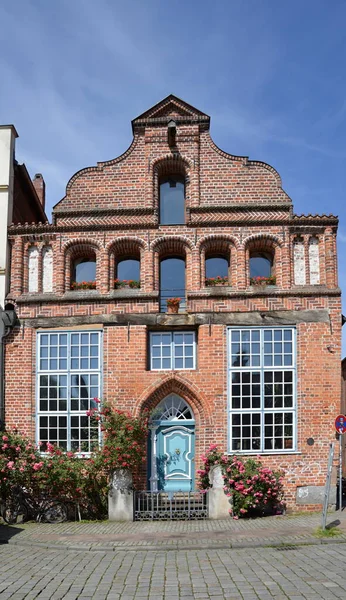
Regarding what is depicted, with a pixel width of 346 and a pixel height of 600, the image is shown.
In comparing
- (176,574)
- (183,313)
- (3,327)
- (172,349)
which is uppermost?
(183,313)

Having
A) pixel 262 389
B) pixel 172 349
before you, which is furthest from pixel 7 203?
pixel 262 389

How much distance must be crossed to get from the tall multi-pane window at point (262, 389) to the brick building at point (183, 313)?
3cm

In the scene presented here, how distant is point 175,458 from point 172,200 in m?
7.30

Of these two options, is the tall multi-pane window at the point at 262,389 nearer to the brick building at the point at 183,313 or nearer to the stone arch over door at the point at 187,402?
the brick building at the point at 183,313

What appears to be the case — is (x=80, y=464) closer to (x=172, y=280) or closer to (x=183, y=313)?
(x=183, y=313)

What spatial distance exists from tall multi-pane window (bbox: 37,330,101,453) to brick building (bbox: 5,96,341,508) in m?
0.03

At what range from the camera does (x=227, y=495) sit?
42.8ft

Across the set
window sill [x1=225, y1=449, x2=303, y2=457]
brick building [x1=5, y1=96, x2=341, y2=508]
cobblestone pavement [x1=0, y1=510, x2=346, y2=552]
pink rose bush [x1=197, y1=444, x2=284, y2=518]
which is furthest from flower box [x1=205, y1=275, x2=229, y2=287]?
cobblestone pavement [x1=0, y1=510, x2=346, y2=552]

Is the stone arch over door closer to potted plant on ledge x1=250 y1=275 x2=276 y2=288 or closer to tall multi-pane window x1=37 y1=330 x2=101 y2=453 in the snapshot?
tall multi-pane window x1=37 y1=330 x2=101 y2=453

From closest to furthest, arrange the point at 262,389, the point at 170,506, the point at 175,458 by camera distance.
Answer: the point at 170,506 < the point at 262,389 < the point at 175,458

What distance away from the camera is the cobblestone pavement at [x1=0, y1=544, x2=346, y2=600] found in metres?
7.56

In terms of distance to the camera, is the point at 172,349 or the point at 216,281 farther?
the point at 216,281

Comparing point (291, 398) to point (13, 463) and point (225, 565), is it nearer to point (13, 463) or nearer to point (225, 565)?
point (225, 565)

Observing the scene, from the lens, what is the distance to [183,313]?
47.8 feet
